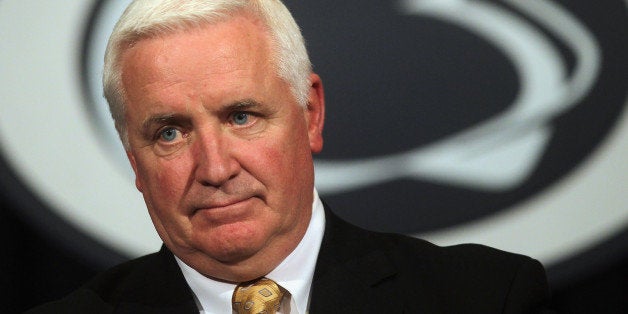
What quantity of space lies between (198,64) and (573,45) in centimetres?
119

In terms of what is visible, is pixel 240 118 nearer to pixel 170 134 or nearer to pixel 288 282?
pixel 170 134

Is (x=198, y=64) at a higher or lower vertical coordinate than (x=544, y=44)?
higher

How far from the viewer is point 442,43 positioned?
2.44 m

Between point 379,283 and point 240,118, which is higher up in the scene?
point 240,118

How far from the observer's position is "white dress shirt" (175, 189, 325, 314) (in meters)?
1.73

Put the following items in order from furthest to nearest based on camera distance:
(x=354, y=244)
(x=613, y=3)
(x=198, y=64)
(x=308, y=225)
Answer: (x=613, y=3)
(x=354, y=244)
(x=308, y=225)
(x=198, y=64)

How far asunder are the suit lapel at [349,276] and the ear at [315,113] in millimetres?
168

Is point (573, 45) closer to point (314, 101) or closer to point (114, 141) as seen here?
point (314, 101)

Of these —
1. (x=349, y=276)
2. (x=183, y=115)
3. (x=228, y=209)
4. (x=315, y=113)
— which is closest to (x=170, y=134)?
(x=183, y=115)

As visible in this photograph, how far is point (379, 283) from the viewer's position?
1.84 metres

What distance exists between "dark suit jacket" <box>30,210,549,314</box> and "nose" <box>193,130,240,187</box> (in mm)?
300

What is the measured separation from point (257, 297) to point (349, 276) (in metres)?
0.20

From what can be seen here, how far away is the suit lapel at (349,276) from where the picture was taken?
1782 millimetres

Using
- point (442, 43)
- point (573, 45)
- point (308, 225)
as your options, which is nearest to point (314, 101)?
point (308, 225)
